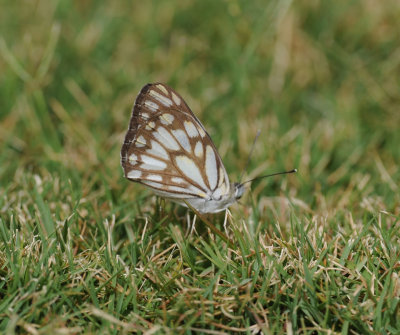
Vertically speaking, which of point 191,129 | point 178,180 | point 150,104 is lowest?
point 178,180

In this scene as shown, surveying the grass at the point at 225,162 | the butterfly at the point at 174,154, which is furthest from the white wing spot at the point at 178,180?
the grass at the point at 225,162

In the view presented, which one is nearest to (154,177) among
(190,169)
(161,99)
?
(190,169)

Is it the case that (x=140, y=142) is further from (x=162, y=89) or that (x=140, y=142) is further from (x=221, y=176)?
(x=221, y=176)

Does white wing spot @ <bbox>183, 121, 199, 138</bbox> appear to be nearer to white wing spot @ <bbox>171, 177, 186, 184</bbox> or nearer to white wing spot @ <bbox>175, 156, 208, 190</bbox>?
white wing spot @ <bbox>175, 156, 208, 190</bbox>

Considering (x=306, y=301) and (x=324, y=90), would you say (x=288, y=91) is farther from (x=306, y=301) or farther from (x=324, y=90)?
(x=306, y=301)

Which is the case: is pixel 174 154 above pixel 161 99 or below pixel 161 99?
below

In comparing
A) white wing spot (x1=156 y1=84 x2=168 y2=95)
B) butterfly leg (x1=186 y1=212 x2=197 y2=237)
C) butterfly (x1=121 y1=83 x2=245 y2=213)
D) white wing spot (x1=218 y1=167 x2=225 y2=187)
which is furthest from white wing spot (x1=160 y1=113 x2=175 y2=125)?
butterfly leg (x1=186 y1=212 x2=197 y2=237)
